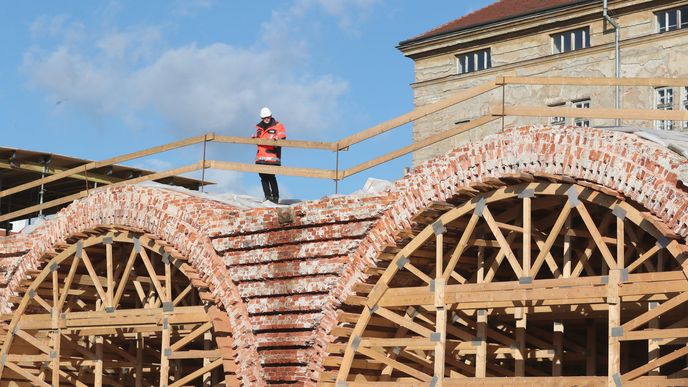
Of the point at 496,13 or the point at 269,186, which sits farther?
the point at 496,13

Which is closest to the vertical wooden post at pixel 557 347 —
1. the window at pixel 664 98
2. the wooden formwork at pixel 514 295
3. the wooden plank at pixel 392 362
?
the wooden formwork at pixel 514 295

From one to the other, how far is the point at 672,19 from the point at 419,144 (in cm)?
2429

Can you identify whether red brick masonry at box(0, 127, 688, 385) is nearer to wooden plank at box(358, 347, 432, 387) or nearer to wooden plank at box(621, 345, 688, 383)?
wooden plank at box(358, 347, 432, 387)

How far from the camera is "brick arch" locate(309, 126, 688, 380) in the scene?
15914mm

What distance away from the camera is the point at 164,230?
69.6 ft

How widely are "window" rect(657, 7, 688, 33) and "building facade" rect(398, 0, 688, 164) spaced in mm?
29

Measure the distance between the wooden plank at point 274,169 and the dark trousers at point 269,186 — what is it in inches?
48.8

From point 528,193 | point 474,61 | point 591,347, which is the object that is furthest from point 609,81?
point 474,61

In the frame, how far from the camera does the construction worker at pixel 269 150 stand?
22.3 m

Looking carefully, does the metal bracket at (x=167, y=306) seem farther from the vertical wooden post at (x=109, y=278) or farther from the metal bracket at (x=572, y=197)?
the metal bracket at (x=572, y=197)

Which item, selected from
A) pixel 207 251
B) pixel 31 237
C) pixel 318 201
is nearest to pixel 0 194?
pixel 31 237

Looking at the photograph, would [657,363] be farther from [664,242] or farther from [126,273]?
[126,273]

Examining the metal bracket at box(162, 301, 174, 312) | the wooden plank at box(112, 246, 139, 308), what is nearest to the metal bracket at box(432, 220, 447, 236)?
the metal bracket at box(162, 301, 174, 312)

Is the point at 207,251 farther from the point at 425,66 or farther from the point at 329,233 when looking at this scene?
the point at 425,66
